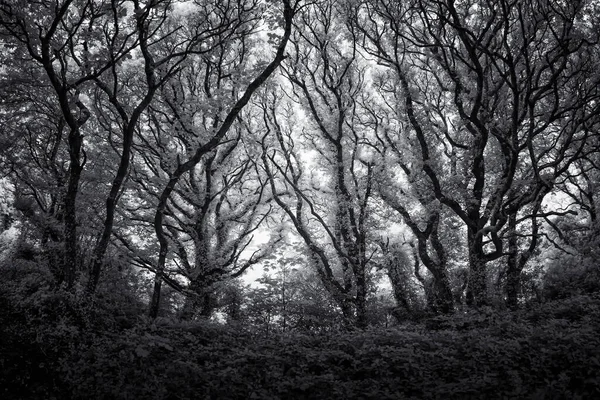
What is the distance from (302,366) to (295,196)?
1317 centimetres

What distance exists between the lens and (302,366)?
5570 millimetres

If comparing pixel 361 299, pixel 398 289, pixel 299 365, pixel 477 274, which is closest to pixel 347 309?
pixel 361 299

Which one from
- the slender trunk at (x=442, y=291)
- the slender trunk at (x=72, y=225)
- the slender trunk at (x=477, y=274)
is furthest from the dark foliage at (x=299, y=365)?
the slender trunk at (x=442, y=291)

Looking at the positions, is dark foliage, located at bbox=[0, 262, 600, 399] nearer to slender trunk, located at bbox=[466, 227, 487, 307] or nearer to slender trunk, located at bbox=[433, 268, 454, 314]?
slender trunk, located at bbox=[466, 227, 487, 307]

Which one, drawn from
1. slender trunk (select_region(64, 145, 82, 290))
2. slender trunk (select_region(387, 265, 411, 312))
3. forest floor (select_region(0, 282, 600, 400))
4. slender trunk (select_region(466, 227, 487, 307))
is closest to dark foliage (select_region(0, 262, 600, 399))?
forest floor (select_region(0, 282, 600, 400))

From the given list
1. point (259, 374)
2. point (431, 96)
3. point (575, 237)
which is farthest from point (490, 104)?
point (259, 374)

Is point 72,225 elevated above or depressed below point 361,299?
above

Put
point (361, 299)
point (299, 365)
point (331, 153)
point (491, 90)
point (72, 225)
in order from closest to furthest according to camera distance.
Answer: point (299, 365), point (72, 225), point (491, 90), point (361, 299), point (331, 153)

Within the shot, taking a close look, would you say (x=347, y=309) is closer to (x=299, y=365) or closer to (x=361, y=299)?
(x=361, y=299)

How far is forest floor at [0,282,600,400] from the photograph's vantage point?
4.49 m

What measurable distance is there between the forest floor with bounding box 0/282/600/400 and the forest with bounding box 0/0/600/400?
40 mm

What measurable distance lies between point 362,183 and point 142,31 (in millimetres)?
10661

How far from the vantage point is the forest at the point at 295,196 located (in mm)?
5531

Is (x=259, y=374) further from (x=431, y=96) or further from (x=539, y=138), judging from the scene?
(x=539, y=138)
